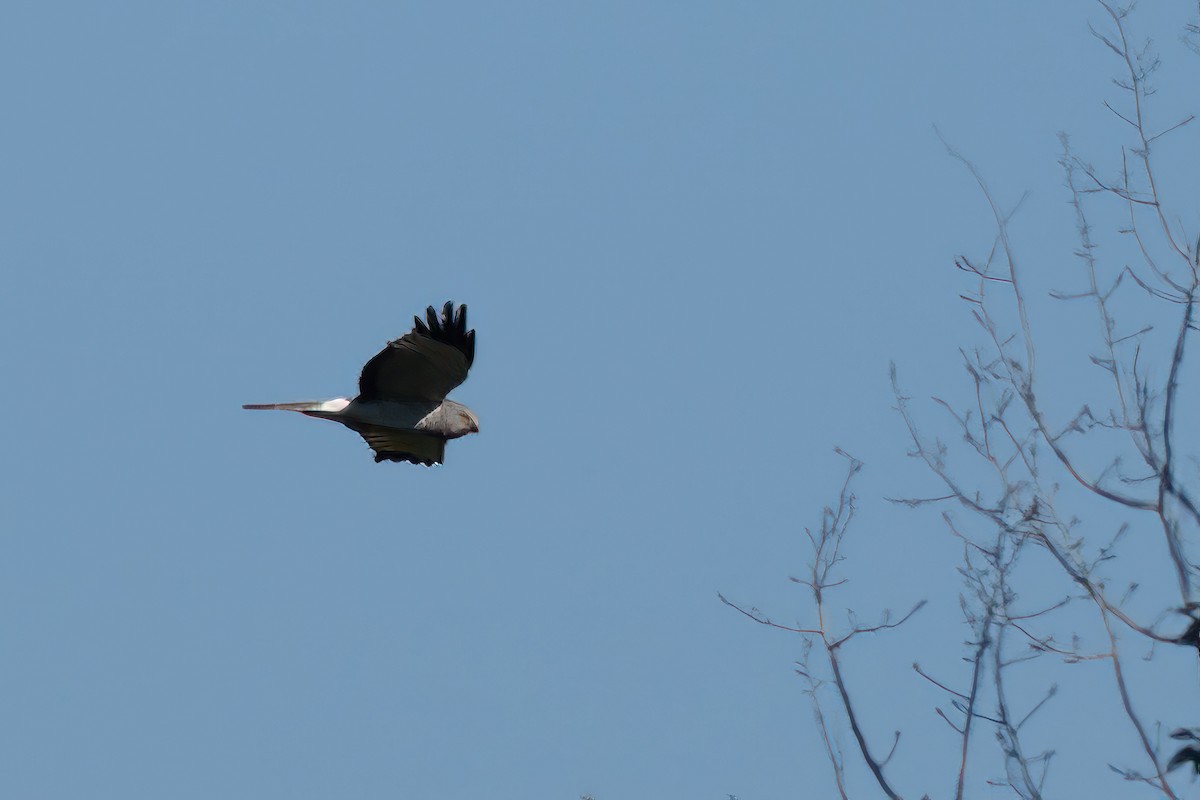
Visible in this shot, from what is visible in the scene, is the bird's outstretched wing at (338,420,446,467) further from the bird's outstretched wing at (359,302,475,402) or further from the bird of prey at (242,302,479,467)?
the bird's outstretched wing at (359,302,475,402)

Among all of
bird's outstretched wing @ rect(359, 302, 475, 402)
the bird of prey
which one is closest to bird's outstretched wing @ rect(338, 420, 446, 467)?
the bird of prey

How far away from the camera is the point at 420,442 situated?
13.0 m

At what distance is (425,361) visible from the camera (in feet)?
39.1

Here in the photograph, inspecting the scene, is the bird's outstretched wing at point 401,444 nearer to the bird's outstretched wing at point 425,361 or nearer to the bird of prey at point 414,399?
the bird of prey at point 414,399

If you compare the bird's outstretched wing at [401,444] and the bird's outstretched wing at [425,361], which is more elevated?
the bird's outstretched wing at [425,361]

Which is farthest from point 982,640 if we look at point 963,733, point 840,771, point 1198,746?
point 1198,746

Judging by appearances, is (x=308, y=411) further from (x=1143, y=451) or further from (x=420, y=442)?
(x=1143, y=451)

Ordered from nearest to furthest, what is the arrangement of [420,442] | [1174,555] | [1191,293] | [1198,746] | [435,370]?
1. [1198,746]
2. [1174,555]
3. [1191,293]
4. [435,370]
5. [420,442]

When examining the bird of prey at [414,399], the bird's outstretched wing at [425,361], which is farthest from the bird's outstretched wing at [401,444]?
the bird's outstretched wing at [425,361]

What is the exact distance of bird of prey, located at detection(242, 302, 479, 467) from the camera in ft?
38.7

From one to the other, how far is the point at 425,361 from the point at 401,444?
1319 mm

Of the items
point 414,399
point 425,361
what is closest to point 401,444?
point 414,399

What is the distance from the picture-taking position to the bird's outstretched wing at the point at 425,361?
11.8m

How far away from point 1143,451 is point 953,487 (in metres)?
1.29
